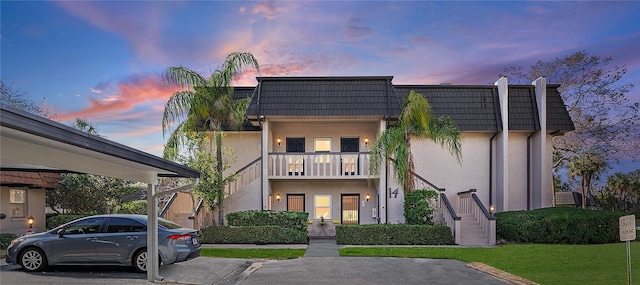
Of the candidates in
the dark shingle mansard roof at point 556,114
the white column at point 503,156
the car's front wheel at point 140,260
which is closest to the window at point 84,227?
the car's front wheel at point 140,260

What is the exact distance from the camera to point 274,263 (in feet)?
48.2

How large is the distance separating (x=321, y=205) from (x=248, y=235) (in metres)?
5.13

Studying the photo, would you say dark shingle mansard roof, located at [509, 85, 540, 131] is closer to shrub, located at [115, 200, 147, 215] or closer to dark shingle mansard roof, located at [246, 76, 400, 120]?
dark shingle mansard roof, located at [246, 76, 400, 120]

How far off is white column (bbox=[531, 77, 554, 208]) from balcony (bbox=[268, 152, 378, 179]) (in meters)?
7.93

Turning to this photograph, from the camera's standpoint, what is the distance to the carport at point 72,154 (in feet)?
19.8

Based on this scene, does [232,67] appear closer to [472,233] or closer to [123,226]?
[123,226]

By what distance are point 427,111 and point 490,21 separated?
4359mm

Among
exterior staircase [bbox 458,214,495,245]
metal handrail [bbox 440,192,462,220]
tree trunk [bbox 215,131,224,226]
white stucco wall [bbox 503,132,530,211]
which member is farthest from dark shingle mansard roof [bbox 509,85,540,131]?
tree trunk [bbox 215,131,224,226]

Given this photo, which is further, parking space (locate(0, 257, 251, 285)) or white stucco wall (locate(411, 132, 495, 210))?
white stucco wall (locate(411, 132, 495, 210))

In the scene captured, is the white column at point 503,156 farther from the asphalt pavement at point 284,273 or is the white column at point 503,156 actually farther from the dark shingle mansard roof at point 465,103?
the asphalt pavement at point 284,273

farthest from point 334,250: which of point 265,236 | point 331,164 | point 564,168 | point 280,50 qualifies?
point 564,168

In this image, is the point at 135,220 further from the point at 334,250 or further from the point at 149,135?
the point at 149,135

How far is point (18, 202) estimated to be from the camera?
21078mm

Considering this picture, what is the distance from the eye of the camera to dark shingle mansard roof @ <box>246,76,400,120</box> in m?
21.8
